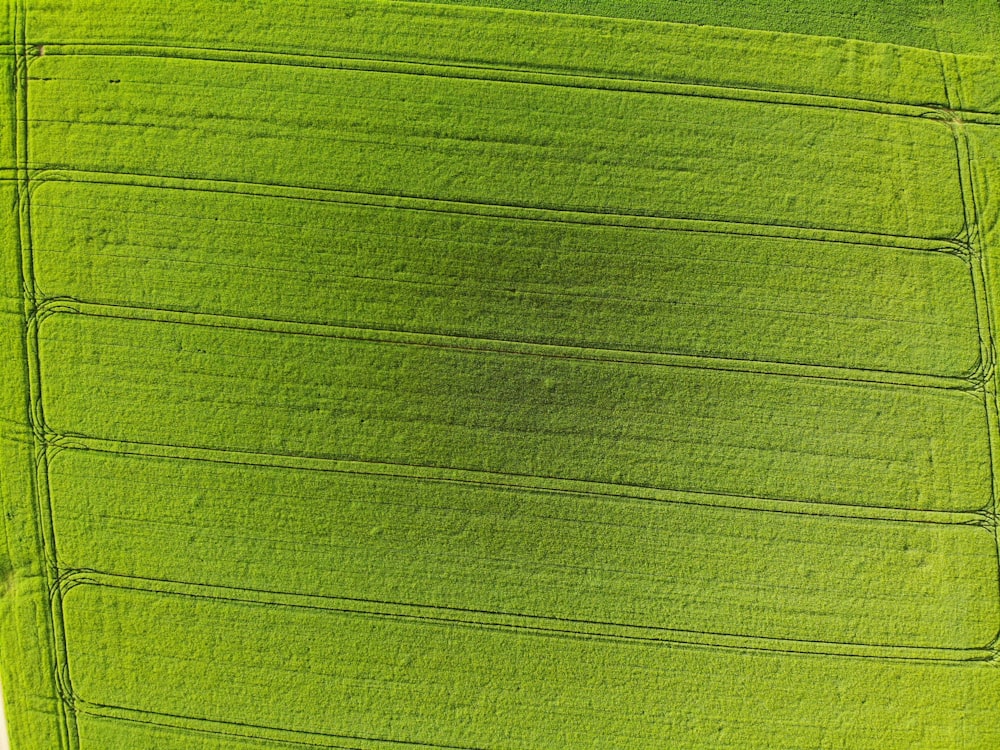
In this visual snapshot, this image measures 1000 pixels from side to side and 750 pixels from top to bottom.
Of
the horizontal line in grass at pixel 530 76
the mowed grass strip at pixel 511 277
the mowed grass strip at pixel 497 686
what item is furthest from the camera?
the horizontal line in grass at pixel 530 76

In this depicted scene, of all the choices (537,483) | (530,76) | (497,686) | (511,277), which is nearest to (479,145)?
(530,76)

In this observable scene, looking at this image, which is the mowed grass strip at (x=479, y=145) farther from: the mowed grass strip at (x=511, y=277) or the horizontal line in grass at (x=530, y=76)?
the mowed grass strip at (x=511, y=277)

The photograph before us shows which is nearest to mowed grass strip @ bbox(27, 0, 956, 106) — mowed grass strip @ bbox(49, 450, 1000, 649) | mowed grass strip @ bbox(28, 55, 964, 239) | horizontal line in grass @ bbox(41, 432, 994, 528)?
mowed grass strip @ bbox(28, 55, 964, 239)

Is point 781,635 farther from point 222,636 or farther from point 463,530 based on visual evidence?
point 222,636

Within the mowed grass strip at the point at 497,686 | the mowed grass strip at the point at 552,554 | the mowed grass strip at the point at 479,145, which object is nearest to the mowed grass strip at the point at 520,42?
the mowed grass strip at the point at 479,145

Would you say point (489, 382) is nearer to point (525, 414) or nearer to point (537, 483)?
point (525, 414)

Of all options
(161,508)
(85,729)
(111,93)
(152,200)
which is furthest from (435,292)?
(85,729)
